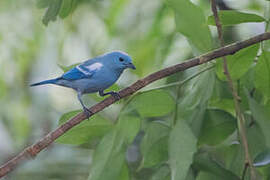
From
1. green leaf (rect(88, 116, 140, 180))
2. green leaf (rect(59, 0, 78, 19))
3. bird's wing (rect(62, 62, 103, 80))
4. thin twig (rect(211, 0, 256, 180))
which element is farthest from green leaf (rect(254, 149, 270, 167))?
bird's wing (rect(62, 62, 103, 80))

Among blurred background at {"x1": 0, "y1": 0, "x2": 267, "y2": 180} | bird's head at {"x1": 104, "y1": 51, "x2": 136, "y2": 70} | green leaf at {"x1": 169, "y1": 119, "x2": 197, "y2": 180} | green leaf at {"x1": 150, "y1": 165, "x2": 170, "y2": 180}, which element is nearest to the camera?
green leaf at {"x1": 169, "y1": 119, "x2": 197, "y2": 180}

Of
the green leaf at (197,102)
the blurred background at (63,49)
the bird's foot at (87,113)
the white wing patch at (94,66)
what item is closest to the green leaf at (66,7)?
the bird's foot at (87,113)

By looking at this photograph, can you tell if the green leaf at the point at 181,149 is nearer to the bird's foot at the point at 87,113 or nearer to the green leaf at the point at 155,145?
the green leaf at the point at 155,145

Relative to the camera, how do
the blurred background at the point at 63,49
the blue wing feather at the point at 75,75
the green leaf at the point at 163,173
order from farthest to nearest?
the blurred background at the point at 63,49 < the blue wing feather at the point at 75,75 < the green leaf at the point at 163,173

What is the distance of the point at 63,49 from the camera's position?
6.59 feet

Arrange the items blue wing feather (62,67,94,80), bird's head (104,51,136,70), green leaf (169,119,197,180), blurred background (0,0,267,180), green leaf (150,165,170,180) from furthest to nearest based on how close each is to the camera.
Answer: blurred background (0,0,267,180) → bird's head (104,51,136,70) → blue wing feather (62,67,94,80) → green leaf (150,165,170,180) → green leaf (169,119,197,180)

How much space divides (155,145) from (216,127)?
137 mm

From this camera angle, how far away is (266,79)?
0.94 metres

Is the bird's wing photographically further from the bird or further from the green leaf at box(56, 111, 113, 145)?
the green leaf at box(56, 111, 113, 145)

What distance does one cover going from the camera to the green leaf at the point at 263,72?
0.93 m

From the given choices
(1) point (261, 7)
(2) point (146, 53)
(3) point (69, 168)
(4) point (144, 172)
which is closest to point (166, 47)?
(2) point (146, 53)

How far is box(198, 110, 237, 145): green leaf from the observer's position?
3.21 feet

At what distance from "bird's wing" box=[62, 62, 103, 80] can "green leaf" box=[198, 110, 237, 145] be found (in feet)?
1.37

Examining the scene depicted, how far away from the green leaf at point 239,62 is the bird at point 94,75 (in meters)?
0.38
